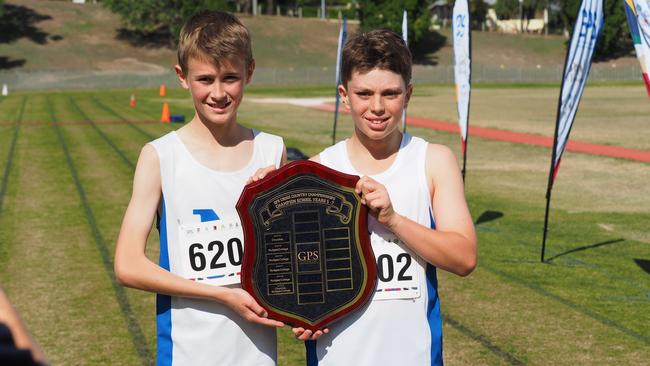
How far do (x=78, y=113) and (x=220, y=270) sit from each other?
3496 centimetres

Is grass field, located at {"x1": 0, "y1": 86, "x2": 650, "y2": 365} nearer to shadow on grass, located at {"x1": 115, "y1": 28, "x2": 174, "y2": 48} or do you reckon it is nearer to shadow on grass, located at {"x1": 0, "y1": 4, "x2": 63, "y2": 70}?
shadow on grass, located at {"x1": 0, "y1": 4, "x2": 63, "y2": 70}

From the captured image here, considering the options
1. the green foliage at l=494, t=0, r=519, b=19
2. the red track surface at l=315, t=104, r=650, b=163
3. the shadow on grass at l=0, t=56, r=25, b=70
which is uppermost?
the green foliage at l=494, t=0, r=519, b=19

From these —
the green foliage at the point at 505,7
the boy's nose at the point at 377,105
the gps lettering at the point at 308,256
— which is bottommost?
the green foliage at the point at 505,7

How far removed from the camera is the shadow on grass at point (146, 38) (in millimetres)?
87625

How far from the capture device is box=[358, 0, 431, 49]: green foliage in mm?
88000

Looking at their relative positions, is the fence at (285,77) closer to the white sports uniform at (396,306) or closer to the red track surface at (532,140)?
the red track surface at (532,140)

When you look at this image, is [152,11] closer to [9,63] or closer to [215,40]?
[9,63]

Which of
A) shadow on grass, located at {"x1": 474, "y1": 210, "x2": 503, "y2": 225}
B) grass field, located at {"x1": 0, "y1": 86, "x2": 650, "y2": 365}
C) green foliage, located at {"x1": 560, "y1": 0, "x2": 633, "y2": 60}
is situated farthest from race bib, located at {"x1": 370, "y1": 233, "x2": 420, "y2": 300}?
green foliage, located at {"x1": 560, "y1": 0, "x2": 633, "y2": 60}

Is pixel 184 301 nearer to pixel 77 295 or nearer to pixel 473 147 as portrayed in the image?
pixel 77 295

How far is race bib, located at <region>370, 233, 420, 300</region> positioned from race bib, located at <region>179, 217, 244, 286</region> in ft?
1.36

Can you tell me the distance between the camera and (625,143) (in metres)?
22.5

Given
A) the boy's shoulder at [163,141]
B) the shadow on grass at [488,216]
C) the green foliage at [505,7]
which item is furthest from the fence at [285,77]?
the boy's shoulder at [163,141]

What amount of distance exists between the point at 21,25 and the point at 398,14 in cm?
3538

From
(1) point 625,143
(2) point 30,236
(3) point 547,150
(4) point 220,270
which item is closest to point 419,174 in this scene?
(4) point 220,270
